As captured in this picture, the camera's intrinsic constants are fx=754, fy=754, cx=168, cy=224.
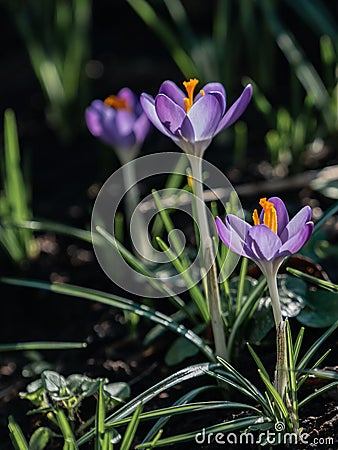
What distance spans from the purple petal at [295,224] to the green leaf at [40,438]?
57cm

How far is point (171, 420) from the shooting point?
140 centimetres

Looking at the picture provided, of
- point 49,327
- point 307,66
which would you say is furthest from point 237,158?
point 49,327

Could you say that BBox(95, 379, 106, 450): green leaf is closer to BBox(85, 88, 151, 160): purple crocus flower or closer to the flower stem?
the flower stem

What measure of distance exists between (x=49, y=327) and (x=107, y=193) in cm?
47

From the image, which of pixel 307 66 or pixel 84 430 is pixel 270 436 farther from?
pixel 307 66

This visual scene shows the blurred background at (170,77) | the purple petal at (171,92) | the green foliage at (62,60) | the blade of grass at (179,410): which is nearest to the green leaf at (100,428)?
the blade of grass at (179,410)

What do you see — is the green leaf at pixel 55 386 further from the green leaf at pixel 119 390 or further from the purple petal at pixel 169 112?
the purple petal at pixel 169 112

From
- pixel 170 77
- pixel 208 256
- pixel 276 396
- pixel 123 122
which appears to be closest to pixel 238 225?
pixel 208 256

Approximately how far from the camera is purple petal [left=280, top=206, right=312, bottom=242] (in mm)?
1149

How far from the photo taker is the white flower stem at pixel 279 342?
3.81 feet

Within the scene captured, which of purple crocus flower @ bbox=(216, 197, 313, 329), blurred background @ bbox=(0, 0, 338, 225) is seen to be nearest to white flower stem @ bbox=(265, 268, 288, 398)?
purple crocus flower @ bbox=(216, 197, 313, 329)

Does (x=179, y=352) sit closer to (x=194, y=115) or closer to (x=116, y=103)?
(x=194, y=115)

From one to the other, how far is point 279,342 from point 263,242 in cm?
17

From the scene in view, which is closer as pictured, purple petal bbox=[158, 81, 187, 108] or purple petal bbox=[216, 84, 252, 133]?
purple petal bbox=[216, 84, 252, 133]
